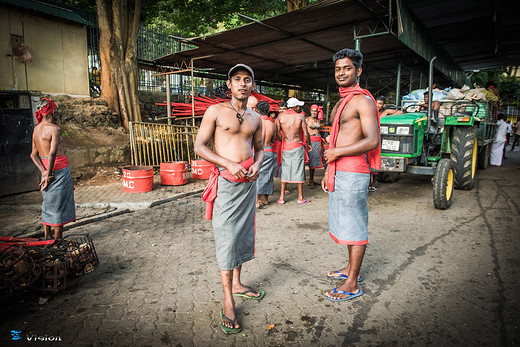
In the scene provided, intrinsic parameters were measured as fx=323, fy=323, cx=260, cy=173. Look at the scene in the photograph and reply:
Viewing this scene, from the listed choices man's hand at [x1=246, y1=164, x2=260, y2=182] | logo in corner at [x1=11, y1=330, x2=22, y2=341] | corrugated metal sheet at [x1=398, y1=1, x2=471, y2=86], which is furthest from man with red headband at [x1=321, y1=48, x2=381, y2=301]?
corrugated metal sheet at [x1=398, y1=1, x2=471, y2=86]

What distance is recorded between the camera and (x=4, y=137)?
653cm

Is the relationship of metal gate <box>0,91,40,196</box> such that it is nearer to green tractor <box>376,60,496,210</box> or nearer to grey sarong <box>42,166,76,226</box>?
grey sarong <box>42,166,76,226</box>

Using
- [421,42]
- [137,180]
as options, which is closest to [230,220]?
[137,180]

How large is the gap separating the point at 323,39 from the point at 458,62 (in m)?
10.0

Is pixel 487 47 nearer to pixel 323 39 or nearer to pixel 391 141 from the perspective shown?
pixel 323 39

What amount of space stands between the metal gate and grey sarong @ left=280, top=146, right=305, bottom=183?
543 cm

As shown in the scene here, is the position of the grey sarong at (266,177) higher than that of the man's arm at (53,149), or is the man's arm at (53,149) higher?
the man's arm at (53,149)

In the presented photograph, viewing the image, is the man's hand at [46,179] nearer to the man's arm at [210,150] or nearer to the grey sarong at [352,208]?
the man's arm at [210,150]

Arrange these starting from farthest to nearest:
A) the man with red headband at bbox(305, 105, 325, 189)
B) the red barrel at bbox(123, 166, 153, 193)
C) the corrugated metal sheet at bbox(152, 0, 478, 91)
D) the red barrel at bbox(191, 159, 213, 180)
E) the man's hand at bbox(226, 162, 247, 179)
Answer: the red barrel at bbox(191, 159, 213, 180), the man with red headband at bbox(305, 105, 325, 189), the corrugated metal sheet at bbox(152, 0, 478, 91), the red barrel at bbox(123, 166, 153, 193), the man's hand at bbox(226, 162, 247, 179)

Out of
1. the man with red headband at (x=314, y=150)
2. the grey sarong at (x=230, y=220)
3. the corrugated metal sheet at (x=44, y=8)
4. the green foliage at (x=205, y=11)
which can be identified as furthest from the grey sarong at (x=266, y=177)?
the green foliage at (x=205, y=11)

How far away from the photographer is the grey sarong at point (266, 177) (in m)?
6.30

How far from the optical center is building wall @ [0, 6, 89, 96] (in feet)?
29.8

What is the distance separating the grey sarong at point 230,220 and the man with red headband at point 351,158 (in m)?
0.87

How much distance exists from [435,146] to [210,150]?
6357 millimetres
